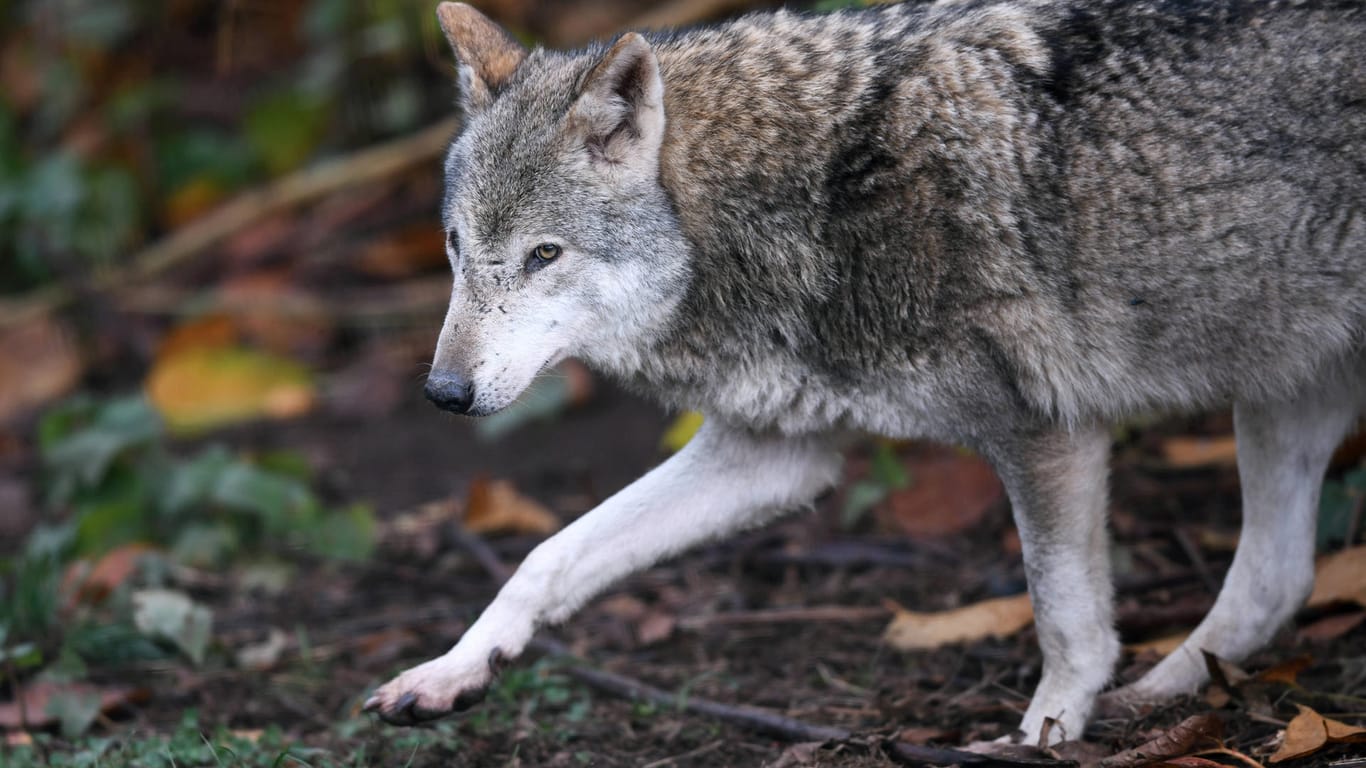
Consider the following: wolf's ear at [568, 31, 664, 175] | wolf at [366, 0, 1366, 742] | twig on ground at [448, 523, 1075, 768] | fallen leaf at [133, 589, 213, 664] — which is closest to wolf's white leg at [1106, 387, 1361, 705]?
wolf at [366, 0, 1366, 742]

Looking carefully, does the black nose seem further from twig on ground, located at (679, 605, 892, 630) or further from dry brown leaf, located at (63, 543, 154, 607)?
dry brown leaf, located at (63, 543, 154, 607)

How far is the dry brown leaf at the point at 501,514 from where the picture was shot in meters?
6.38

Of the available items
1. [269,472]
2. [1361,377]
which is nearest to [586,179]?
[1361,377]

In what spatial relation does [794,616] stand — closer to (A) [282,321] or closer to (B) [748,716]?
(B) [748,716]

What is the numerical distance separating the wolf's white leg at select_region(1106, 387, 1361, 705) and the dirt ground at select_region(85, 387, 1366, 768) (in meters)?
0.15

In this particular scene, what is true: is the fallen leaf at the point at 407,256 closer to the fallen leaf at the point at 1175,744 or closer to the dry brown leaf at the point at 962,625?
the dry brown leaf at the point at 962,625

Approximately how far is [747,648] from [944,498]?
3.87ft

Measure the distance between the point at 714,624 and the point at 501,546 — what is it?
1.32 m

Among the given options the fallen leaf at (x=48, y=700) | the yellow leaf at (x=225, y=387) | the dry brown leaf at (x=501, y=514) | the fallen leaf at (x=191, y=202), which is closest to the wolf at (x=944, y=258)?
the fallen leaf at (x=48, y=700)

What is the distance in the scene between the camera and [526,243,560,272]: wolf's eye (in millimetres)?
4125

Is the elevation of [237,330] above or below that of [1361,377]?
below

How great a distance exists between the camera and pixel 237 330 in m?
9.34

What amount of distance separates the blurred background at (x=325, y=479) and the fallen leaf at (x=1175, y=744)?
580 mm

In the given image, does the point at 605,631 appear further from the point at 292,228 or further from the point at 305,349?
the point at 292,228
